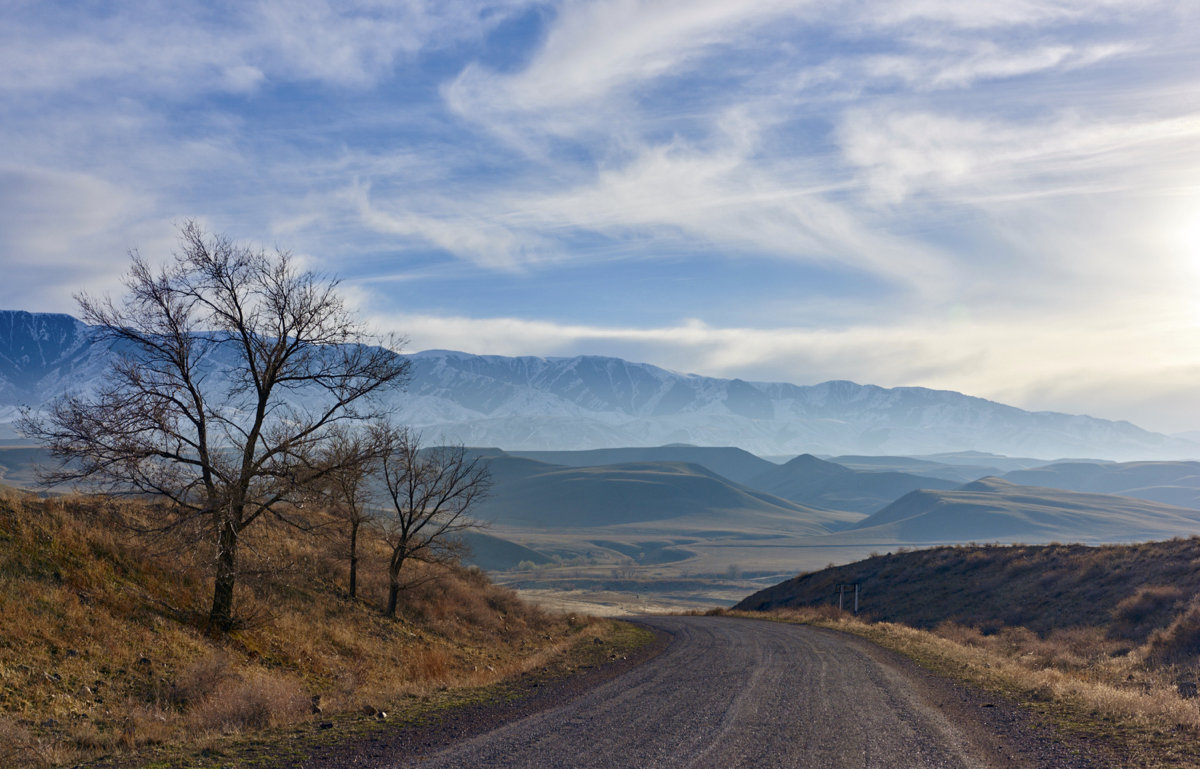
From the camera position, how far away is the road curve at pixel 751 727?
9477 mm

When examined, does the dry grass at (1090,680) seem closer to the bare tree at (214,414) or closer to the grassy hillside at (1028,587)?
the grassy hillside at (1028,587)

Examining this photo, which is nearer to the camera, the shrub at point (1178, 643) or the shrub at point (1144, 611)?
the shrub at point (1178, 643)

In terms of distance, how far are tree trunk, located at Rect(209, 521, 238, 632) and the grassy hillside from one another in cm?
2780

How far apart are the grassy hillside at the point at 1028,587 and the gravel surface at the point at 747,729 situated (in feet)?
52.1

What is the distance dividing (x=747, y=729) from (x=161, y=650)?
12163 mm

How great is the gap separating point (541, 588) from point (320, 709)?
127440 mm

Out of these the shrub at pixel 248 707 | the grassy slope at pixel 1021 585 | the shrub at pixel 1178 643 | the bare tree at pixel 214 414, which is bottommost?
the grassy slope at pixel 1021 585

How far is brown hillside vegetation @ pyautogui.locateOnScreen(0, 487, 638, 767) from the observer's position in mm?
11148

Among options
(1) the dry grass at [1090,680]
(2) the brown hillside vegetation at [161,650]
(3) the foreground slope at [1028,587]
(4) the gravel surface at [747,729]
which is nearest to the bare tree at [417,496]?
(2) the brown hillside vegetation at [161,650]

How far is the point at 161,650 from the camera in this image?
50.3 feet

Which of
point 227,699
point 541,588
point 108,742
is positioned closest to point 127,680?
point 227,699

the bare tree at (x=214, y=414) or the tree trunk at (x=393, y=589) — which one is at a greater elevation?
the bare tree at (x=214, y=414)

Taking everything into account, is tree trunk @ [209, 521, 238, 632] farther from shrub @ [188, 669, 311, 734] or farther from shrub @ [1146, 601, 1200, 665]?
shrub @ [1146, 601, 1200, 665]

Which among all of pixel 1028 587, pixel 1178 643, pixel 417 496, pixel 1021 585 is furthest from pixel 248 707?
pixel 1021 585
